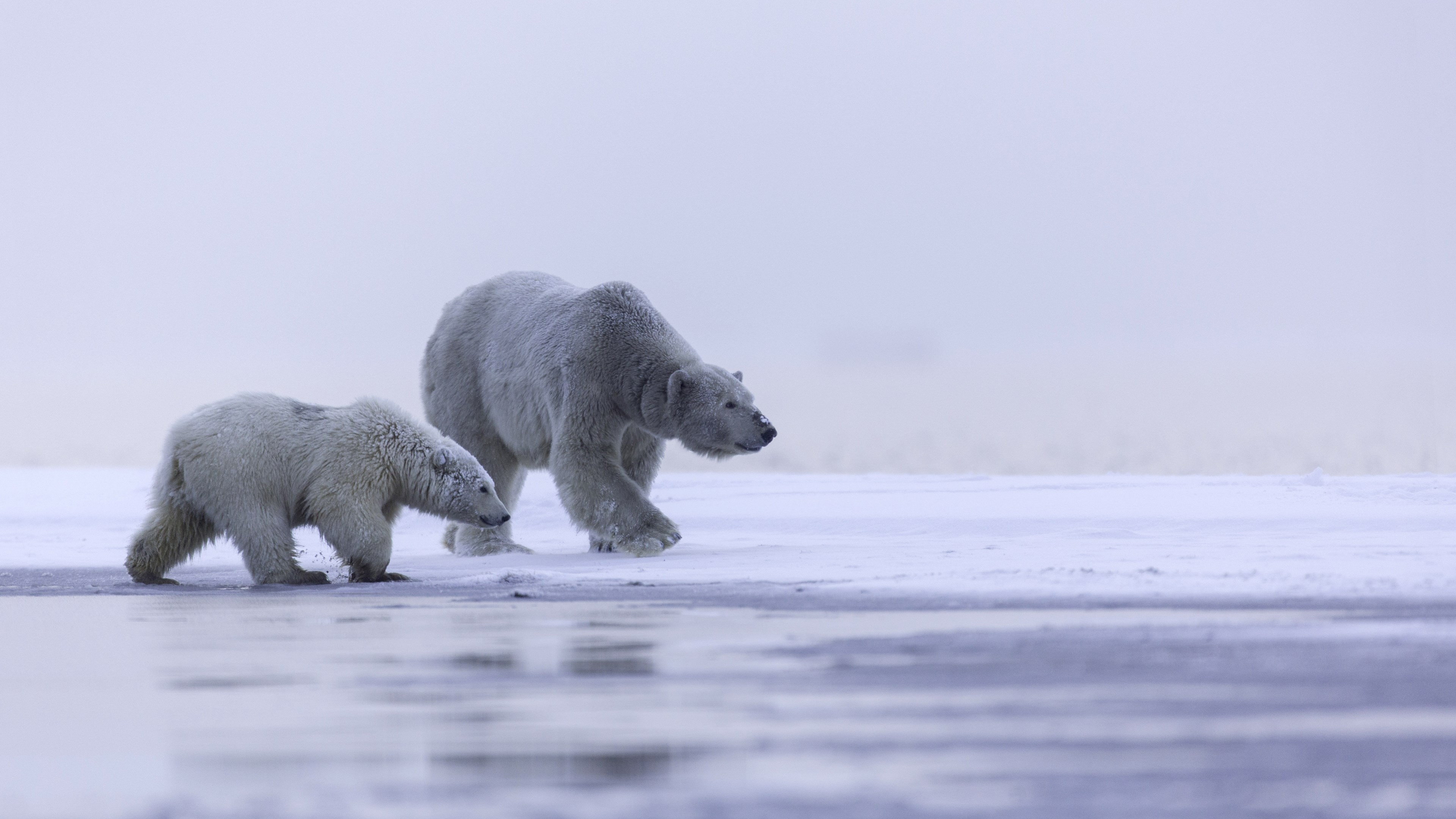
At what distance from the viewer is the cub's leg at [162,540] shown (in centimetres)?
1009

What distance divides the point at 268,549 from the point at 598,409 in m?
2.93

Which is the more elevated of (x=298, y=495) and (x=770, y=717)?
(x=298, y=495)

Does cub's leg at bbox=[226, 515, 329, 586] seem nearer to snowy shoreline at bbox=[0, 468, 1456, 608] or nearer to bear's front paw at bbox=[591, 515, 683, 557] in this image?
snowy shoreline at bbox=[0, 468, 1456, 608]

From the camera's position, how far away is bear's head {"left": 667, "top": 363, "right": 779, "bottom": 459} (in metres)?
11.8

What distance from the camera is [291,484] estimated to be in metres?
9.90

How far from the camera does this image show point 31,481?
69.1ft

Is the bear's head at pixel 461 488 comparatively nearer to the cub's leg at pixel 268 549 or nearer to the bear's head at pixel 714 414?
the cub's leg at pixel 268 549

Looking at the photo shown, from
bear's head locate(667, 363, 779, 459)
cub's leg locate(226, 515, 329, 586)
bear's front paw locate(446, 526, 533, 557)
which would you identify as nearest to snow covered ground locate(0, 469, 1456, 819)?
cub's leg locate(226, 515, 329, 586)

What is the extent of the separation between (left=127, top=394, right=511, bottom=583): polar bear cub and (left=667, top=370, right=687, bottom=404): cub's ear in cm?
173

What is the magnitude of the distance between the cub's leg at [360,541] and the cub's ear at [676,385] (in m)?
2.54

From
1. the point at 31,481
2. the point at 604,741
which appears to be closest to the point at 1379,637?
the point at 604,741

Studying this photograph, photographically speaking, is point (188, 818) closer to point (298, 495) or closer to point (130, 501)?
point (298, 495)

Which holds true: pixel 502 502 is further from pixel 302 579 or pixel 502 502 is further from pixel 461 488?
pixel 302 579

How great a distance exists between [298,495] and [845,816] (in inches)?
294
